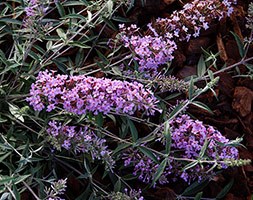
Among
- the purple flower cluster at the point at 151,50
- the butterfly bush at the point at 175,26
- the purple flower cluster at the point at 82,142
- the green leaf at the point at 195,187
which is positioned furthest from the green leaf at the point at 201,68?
the purple flower cluster at the point at 82,142

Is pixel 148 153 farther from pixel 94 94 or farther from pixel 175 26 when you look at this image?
pixel 175 26

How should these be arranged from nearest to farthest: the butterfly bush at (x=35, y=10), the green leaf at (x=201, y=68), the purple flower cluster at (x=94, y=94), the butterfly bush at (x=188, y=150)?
the purple flower cluster at (x=94, y=94), the butterfly bush at (x=35, y=10), the butterfly bush at (x=188, y=150), the green leaf at (x=201, y=68)

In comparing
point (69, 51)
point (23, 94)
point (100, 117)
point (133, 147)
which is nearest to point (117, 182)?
point (133, 147)

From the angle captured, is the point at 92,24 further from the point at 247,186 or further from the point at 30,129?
the point at 247,186

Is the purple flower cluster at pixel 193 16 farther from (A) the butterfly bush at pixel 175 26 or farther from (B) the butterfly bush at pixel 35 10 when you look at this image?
(B) the butterfly bush at pixel 35 10

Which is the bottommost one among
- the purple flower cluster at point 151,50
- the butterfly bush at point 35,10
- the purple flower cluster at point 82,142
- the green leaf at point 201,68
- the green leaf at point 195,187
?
the green leaf at point 195,187

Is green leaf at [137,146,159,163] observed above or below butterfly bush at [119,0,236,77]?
below

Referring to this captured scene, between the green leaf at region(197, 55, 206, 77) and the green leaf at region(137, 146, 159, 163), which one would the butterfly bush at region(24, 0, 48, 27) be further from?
the green leaf at region(197, 55, 206, 77)

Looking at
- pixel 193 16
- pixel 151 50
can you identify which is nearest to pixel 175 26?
pixel 193 16

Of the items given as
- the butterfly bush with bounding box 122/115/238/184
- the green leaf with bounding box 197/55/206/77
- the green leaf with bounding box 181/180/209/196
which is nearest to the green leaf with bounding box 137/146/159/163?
the butterfly bush with bounding box 122/115/238/184
